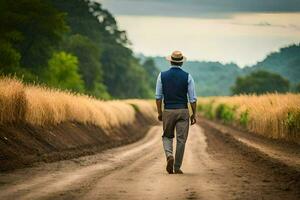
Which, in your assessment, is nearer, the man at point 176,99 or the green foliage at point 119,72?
the man at point 176,99

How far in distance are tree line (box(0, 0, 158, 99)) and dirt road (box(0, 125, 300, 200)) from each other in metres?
12.5

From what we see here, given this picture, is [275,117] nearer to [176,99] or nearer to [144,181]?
[176,99]

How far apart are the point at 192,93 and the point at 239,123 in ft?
109

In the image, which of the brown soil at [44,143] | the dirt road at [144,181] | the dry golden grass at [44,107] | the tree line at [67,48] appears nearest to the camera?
the dirt road at [144,181]

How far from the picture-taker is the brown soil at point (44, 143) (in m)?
17.1

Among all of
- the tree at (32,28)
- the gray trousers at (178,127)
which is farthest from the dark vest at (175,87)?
the tree at (32,28)

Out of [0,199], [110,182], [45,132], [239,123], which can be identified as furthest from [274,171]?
[239,123]

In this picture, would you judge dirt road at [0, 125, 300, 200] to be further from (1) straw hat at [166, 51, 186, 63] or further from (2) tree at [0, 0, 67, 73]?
(2) tree at [0, 0, 67, 73]

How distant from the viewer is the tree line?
63031 mm

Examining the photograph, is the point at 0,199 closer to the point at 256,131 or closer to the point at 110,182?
the point at 110,182

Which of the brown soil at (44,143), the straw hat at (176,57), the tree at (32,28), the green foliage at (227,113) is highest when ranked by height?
the tree at (32,28)

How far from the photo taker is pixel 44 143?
21406 millimetres

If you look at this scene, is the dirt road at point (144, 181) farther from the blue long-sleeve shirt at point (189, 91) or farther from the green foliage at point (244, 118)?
the green foliage at point (244, 118)

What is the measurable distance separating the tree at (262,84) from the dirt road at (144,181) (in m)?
152
